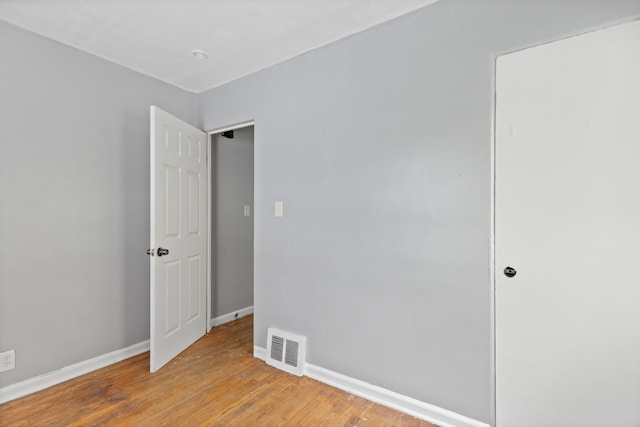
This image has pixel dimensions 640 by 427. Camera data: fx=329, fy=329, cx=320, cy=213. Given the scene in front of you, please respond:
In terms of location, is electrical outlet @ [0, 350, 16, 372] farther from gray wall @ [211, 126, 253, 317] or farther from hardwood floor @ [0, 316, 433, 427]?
gray wall @ [211, 126, 253, 317]

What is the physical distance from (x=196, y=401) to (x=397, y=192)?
1.85m

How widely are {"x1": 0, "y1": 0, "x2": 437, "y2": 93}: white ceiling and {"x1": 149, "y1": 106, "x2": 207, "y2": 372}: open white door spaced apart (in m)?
0.51

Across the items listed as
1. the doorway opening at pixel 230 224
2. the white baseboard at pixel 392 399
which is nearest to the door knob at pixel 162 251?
the doorway opening at pixel 230 224

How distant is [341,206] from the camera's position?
2.31m

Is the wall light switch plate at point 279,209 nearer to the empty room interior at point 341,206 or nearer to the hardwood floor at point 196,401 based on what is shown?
the empty room interior at point 341,206

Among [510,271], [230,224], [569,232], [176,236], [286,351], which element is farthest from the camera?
[230,224]

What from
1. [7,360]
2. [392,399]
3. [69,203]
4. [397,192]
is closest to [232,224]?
[69,203]

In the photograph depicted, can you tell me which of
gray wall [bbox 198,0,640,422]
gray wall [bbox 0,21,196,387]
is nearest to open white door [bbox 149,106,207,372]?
gray wall [bbox 0,21,196,387]

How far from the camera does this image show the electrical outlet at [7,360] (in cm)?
210

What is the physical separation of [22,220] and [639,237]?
3441 millimetres

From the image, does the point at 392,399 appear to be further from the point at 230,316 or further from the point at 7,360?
the point at 7,360

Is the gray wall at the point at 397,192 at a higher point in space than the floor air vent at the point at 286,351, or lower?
higher

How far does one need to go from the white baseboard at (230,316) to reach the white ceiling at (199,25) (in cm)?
249

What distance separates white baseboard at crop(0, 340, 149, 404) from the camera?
213 centimetres
